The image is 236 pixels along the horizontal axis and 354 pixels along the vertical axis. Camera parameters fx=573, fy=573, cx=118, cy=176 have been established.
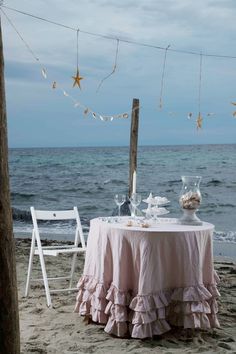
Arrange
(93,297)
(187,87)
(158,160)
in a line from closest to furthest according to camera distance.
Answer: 1. (93,297)
2. (187,87)
3. (158,160)

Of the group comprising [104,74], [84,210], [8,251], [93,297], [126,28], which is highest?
[126,28]

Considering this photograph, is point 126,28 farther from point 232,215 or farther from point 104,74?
point 232,215

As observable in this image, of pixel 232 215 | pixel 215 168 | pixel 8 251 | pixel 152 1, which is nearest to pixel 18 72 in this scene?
pixel 152 1

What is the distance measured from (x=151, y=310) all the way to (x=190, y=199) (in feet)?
3.29

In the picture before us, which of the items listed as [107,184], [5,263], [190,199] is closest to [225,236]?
[190,199]

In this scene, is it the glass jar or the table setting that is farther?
the glass jar

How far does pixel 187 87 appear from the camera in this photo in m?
13.1

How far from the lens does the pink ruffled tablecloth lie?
13.2 ft

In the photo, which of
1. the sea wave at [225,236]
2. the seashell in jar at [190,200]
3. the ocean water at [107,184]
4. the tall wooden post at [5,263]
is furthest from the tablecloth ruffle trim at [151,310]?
the ocean water at [107,184]

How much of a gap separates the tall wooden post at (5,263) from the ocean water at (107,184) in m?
7.82

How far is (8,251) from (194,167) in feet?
94.5

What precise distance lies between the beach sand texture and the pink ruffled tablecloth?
9 centimetres

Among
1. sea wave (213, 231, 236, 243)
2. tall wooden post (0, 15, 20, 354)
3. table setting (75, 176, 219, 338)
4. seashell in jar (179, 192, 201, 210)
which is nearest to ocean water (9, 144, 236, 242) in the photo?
sea wave (213, 231, 236, 243)

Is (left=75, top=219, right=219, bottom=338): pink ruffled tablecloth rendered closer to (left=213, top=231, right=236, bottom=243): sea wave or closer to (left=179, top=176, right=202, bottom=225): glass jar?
(left=179, top=176, right=202, bottom=225): glass jar
